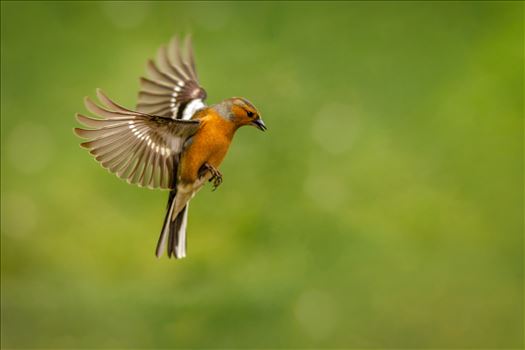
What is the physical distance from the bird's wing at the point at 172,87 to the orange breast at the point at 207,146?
51.1 inches

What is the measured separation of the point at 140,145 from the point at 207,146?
1.15ft

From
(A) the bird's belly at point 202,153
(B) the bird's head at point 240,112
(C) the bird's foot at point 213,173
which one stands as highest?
(B) the bird's head at point 240,112

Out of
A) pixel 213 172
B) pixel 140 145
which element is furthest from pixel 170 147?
pixel 213 172

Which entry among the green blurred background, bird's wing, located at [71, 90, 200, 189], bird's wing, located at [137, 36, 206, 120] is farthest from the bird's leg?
the green blurred background

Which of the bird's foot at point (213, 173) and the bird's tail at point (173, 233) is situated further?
the bird's tail at point (173, 233)

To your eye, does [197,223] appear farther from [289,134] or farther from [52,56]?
[52,56]

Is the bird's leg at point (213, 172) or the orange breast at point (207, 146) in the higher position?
the orange breast at point (207, 146)

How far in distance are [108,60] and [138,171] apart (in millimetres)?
9851

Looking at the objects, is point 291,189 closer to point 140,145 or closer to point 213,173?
point 140,145

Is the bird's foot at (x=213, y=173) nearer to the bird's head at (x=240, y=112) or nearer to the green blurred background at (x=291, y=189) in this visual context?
the bird's head at (x=240, y=112)

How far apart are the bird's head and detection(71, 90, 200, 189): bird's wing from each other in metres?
0.16

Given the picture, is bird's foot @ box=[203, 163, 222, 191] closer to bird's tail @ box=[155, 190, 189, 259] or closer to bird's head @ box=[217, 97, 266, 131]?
bird's head @ box=[217, 97, 266, 131]

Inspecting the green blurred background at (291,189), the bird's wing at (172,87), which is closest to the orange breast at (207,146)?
the bird's wing at (172,87)

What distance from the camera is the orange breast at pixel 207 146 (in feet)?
13.6
